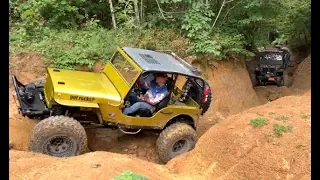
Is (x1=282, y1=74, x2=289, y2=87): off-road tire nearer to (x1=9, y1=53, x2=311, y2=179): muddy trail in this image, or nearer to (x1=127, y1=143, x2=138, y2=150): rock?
(x1=9, y1=53, x2=311, y2=179): muddy trail

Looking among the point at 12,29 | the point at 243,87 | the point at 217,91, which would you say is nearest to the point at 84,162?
the point at 217,91

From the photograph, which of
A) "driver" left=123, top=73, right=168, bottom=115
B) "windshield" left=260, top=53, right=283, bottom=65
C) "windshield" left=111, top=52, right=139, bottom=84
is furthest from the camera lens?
"windshield" left=260, top=53, right=283, bottom=65

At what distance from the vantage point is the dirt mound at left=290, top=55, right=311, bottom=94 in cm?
1396

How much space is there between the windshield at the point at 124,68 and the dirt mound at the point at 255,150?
1772 mm

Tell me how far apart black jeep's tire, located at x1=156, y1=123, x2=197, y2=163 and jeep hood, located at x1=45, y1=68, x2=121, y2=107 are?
1264 millimetres

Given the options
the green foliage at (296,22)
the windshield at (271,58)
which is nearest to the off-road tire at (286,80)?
the windshield at (271,58)

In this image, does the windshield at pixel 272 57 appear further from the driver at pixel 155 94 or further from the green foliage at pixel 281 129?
the green foliage at pixel 281 129

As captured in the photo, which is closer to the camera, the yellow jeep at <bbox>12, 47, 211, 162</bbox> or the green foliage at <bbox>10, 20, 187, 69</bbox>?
the yellow jeep at <bbox>12, 47, 211, 162</bbox>

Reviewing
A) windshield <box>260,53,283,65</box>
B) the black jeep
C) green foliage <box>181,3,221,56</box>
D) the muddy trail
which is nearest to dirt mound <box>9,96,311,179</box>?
the muddy trail

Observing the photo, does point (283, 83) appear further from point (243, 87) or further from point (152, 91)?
point (152, 91)

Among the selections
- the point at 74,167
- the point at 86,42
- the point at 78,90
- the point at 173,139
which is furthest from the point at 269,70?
the point at 74,167

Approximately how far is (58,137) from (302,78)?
1182 cm

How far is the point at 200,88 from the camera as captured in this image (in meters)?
7.49

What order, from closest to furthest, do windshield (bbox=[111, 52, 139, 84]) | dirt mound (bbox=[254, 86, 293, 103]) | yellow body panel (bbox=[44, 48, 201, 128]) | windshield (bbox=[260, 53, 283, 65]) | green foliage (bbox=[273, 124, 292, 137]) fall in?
green foliage (bbox=[273, 124, 292, 137]) → yellow body panel (bbox=[44, 48, 201, 128]) → windshield (bbox=[111, 52, 139, 84]) → dirt mound (bbox=[254, 86, 293, 103]) → windshield (bbox=[260, 53, 283, 65])
